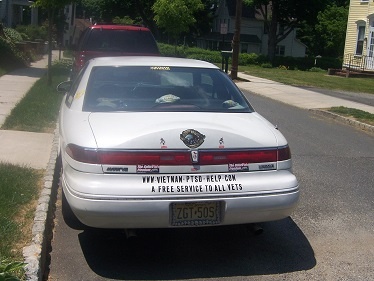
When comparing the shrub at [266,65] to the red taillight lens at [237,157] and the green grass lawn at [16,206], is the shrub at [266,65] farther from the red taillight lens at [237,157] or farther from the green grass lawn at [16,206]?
the red taillight lens at [237,157]

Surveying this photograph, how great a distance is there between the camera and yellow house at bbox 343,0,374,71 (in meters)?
35.3

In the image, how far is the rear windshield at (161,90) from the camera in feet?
18.1

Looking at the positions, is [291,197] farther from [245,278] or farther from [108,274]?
[108,274]

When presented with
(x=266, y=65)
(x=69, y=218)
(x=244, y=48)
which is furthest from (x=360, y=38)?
(x=69, y=218)

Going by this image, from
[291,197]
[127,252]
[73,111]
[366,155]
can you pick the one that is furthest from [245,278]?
[366,155]

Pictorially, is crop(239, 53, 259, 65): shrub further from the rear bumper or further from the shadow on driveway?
the rear bumper

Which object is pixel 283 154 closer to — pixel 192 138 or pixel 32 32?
pixel 192 138

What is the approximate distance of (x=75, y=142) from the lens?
15.9 ft

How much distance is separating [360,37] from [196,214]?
114 feet

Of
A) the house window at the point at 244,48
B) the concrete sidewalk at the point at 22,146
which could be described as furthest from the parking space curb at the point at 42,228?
the house window at the point at 244,48

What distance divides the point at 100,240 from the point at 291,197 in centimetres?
178

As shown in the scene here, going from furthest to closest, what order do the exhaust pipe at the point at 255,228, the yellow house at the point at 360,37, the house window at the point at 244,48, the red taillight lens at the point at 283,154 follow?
the house window at the point at 244,48 → the yellow house at the point at 360,37 → the exhaust pipe at the point at 255,228 → the red taillight lens at the point at 283,154

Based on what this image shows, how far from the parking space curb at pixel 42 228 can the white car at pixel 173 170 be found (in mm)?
431

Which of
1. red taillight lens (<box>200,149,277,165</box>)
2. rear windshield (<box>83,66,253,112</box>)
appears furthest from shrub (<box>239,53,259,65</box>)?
red taillight lens (<box>200,149,277,165</box>)
